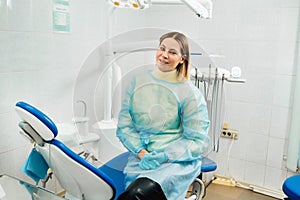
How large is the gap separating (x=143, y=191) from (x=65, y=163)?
31 cm

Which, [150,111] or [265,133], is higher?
→ [150,111]

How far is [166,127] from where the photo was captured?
1.16 meters

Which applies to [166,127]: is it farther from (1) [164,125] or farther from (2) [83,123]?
(2) [83,123]

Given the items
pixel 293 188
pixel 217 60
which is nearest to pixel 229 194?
pixel 293 188

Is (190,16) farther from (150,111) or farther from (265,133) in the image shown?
(150,111)

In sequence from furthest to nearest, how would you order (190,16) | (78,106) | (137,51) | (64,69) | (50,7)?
(190,16)
(64,69)
(50,7)
(78,106)
(137,51)

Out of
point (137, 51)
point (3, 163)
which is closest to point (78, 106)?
point (137, 51)

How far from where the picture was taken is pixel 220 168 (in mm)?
2641

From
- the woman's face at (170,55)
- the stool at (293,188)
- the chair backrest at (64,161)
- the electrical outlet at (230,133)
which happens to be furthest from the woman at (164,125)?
the electrical outlet at (230,133)

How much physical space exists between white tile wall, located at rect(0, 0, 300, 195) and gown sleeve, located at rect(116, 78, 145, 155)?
1.90 ft

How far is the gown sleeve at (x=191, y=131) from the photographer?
115 centimetres

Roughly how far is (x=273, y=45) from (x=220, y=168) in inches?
43.6

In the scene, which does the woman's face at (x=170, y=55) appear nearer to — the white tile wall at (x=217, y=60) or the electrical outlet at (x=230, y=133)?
the white tile wall at (x=217, y=60)

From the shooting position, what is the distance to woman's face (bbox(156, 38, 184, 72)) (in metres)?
1.12
